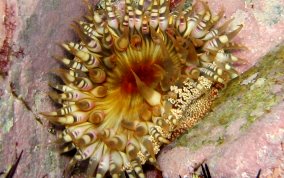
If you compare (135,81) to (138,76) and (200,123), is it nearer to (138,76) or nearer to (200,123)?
(138,76)

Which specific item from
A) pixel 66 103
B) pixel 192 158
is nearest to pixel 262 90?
pixel 192 158

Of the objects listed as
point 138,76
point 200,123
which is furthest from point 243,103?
point 138,76

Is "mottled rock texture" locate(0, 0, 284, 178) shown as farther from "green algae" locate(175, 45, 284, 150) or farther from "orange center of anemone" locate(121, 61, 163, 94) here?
"orange center of anemone" locate(121, 61, 163, 94)

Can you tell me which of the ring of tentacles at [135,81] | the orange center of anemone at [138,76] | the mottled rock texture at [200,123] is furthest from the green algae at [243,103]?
the orange center of anemone at [138,76]

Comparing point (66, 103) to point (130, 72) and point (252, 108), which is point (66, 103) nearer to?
point (130, 72)

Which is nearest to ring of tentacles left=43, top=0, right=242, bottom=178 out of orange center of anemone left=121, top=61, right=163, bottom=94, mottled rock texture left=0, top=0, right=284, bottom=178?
orange center of anemone left=121, top=61, right=163, bottom=94

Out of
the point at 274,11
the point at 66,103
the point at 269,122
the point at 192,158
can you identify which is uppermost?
the point at 274,11

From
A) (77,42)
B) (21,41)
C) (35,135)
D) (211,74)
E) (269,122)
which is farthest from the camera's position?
(77,42)
